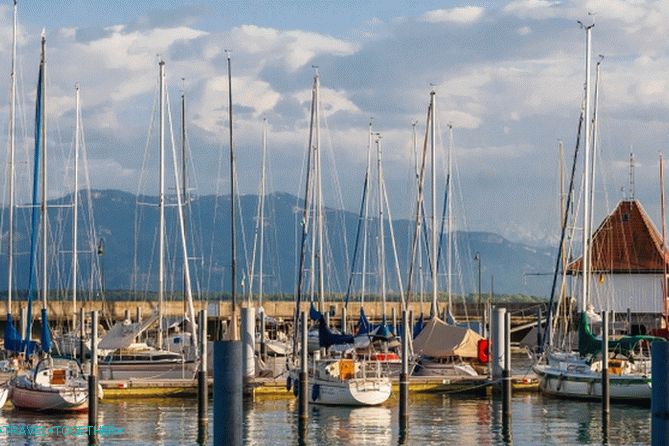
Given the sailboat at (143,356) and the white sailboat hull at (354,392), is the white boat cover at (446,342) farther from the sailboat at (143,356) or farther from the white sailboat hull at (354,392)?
the sailboat at (143,356)

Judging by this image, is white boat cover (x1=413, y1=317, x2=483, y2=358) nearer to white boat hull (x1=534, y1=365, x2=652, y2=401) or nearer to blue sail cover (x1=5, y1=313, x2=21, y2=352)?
white boat hull (x1=534, y1=365, x2=652, y2=401)

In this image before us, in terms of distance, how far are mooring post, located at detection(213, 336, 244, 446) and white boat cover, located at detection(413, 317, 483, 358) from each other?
3192 centimetres

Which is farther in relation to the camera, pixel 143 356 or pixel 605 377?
pixel 143 356

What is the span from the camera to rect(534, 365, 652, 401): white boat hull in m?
46.2

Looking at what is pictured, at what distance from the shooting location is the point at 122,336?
5228 centimetres

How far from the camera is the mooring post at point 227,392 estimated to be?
Result: 1958 cm

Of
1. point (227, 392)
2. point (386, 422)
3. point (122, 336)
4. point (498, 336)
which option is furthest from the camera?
point (122, 336)

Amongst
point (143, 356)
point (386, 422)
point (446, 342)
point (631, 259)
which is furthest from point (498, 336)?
point (631, 259)

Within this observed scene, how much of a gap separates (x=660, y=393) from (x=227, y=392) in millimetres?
6319

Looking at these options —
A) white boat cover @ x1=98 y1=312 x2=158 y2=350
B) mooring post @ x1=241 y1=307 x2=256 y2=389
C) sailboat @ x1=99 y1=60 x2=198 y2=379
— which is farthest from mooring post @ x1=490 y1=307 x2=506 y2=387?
white boat cover @ x1=98 y1=312 x2=158 y2=350

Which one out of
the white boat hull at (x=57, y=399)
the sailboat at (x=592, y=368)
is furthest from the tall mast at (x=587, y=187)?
the white boat hull at (x=57, y=399)

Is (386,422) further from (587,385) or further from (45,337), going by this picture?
(45,337)

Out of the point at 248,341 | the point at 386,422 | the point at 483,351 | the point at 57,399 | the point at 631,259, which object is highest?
the point at 631,259

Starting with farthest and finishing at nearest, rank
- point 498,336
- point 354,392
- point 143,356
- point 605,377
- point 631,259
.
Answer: point 631,259 → point 143,356 → point 498,336 → point 354,392 → point 605,377
